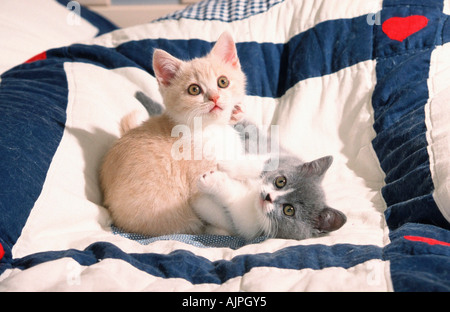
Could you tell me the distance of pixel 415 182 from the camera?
126 centimetres

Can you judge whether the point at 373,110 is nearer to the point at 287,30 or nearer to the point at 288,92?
the point at 288,92

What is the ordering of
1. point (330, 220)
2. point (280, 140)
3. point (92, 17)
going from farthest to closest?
point (92, 17)
point (280, 140)
point (330, 220)

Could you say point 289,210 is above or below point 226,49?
below

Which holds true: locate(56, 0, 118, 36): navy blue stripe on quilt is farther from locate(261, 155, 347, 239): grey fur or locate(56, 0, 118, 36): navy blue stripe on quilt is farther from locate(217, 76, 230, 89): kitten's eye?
locate(261, 155, 347, 239): grey fur

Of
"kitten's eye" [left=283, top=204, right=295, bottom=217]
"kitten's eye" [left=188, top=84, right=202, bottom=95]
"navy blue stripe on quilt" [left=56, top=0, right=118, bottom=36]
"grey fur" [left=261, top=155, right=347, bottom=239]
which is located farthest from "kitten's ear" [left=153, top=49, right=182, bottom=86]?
"navy blue stripe on quilt" [left=56, top=0, right=118, bottom=36]

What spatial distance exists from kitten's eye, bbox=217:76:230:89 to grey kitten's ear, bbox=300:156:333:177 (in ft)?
1.29

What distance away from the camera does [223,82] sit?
4.59ft

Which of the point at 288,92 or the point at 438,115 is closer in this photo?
the point at 438,115

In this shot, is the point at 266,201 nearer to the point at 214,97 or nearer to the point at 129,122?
the point at 214,97

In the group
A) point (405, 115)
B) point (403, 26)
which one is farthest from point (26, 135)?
point (403, 26)

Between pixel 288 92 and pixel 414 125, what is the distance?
2.09 feet

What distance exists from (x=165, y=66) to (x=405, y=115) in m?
0.94

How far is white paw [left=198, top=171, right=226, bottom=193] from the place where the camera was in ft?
4.12
